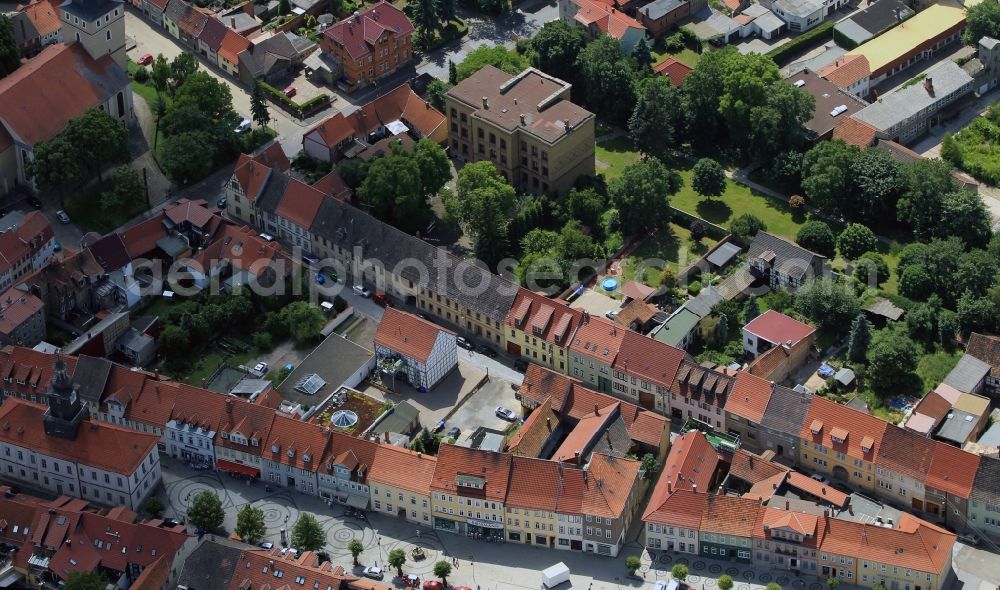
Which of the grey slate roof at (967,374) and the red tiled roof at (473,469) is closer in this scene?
the red tiled roof at (473,469)

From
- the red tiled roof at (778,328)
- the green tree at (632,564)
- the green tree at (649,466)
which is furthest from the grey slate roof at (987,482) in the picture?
the green tree at (632,564)

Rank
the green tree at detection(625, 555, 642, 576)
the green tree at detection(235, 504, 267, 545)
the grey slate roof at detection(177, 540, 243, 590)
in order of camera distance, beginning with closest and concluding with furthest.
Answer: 1. the grey slate roof at detection(177, 540, 243, 590)
2. the green tree at detection(625, 555, 642, 576)
3. the green tree at detection(235, 504, 267, 545)

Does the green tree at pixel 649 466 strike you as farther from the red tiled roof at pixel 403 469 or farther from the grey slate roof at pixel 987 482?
the grey slate roof at pixel 987 482

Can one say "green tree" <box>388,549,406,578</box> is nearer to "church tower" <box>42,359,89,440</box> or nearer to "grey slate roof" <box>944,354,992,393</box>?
"church tower" <box>42,359,89,440</box>

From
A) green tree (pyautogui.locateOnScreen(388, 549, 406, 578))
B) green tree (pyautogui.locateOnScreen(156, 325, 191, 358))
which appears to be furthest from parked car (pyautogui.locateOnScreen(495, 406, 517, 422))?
green tree (pyautogui.locateOnScreen(156, 325, 191, 358))

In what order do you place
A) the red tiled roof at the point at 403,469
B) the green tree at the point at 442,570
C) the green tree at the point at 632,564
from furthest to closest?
the red tiled roof at the point at 403,469, the green tree at the point at 632,564, the green tree at the point at 442,570

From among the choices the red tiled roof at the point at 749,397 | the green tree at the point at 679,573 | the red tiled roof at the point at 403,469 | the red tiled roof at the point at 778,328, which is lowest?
the green tree at the point at 679,573

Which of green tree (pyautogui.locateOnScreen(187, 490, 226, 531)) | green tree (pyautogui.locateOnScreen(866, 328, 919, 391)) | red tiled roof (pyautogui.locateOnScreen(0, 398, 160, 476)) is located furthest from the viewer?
green tree (pyautogui.locateOnScreen(866, 328, 919, 391))

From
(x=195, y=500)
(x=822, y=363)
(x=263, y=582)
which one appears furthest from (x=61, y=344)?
(x=822, y=363)
